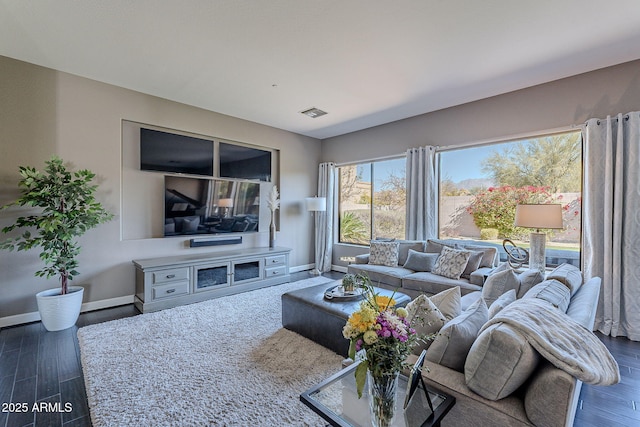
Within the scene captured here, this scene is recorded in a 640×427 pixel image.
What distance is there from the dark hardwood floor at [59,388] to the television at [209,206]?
1891 mm

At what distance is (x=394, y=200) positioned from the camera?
5523 mm

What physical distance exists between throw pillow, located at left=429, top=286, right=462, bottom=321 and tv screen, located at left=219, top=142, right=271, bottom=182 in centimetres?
421

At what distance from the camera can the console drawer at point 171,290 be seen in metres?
3.70

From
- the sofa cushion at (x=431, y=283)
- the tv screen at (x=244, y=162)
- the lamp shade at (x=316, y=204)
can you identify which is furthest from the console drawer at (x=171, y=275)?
the sofa cushion at (x=431, y=283)

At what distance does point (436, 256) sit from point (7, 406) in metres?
4.50

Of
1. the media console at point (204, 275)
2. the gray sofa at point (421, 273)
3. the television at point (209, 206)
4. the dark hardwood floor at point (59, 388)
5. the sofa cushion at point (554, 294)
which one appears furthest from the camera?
the television at point (209, 206)

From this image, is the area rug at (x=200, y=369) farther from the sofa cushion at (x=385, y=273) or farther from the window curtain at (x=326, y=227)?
the window curtain at (x=326, y=227)

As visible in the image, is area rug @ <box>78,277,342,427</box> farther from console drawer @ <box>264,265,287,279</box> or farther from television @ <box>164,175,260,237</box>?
television @ <box>164,175,260,237</box>

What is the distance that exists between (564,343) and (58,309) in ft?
14.2

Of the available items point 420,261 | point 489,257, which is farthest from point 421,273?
point 489,257

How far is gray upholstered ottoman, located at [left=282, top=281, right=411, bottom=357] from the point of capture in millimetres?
2582

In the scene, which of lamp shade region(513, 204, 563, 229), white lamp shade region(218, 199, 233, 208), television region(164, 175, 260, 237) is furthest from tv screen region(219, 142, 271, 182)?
lamp shade region(513, 204, 563, 229)

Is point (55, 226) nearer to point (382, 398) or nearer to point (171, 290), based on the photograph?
point (171, 290)

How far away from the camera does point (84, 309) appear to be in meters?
3.64
